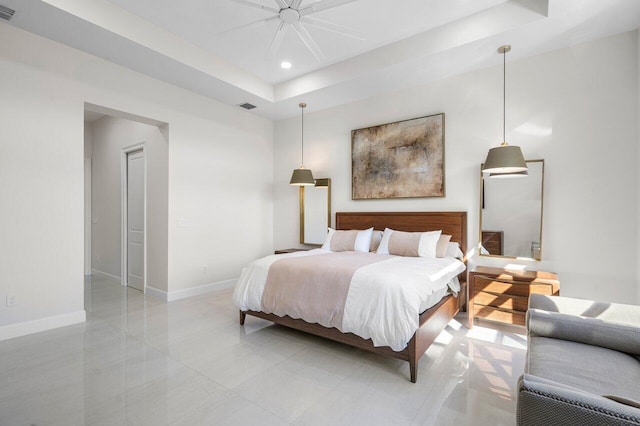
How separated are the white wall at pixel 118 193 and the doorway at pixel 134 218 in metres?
0.15

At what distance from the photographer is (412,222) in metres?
4.29

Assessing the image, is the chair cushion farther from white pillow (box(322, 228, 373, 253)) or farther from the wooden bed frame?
white pillow (box(322, 228, 373, 253))

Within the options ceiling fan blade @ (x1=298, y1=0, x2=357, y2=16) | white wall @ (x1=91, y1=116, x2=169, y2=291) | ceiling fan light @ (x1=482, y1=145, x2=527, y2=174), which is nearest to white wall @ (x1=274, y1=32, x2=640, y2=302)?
ceiling fan light @ (x1=482, y1=145, x2=527, y2=174)

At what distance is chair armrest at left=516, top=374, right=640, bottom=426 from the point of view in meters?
0.80

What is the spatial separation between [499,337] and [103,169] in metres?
6.92

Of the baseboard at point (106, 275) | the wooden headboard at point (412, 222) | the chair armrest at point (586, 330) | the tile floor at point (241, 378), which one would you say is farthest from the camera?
the baseboard at point (106, 275)

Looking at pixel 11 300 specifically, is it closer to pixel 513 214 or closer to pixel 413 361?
pixel 413 361

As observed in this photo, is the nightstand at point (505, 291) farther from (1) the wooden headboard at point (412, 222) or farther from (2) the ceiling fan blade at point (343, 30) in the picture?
(2) the ceiling fan blade at point (343, 30)

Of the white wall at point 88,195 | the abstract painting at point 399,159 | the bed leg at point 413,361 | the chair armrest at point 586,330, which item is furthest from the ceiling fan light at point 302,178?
the white wall at point 88,195

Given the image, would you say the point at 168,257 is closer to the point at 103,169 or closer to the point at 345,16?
the point at 103,169

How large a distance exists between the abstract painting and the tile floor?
6.30 ft

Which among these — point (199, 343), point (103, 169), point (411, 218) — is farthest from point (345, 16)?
point (103, 169)

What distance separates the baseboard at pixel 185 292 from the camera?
432cm

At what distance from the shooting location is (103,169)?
584cm
